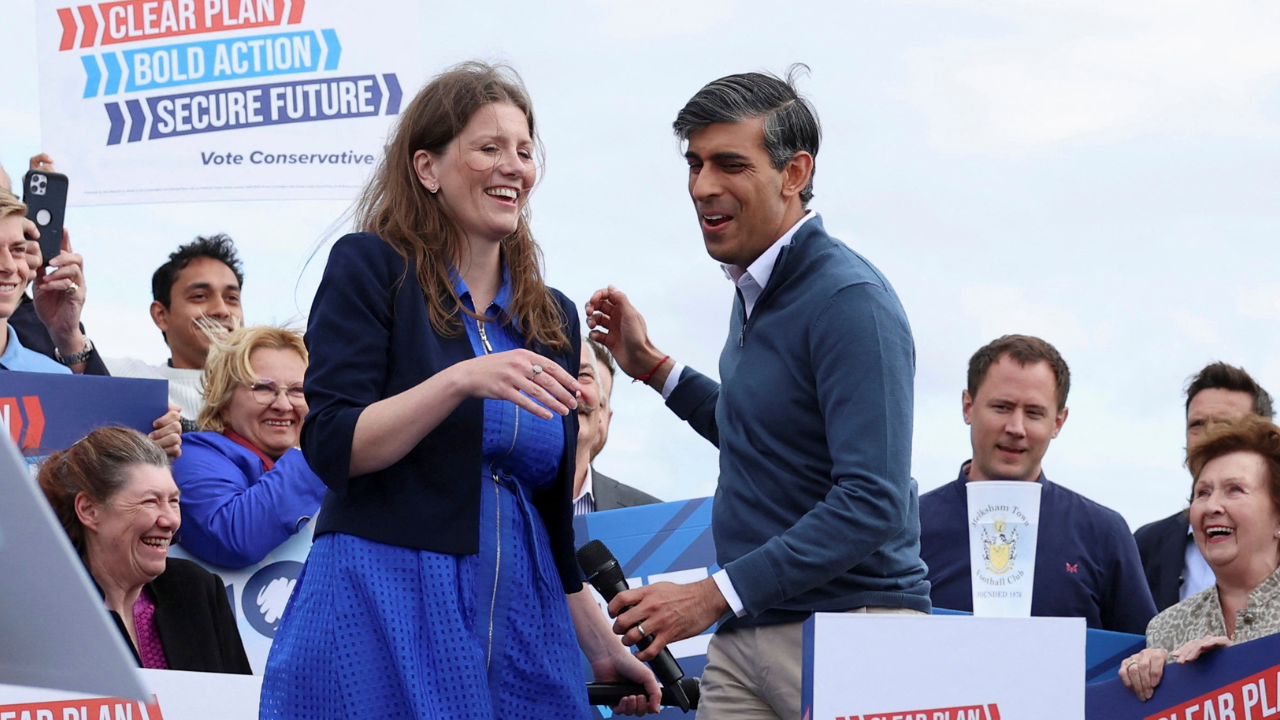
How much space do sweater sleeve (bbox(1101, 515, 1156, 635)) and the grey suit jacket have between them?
191 cm

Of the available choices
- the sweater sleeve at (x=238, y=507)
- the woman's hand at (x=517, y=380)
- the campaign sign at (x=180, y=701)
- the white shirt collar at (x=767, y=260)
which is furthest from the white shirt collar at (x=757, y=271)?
the sweater sleeve at (x=238, y=507)

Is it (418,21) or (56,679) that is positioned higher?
(418,21)

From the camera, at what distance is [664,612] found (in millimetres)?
2469

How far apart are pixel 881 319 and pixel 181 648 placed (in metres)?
2.20

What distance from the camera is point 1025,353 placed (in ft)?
16.2

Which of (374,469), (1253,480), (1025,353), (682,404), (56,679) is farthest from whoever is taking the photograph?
(1025,353)

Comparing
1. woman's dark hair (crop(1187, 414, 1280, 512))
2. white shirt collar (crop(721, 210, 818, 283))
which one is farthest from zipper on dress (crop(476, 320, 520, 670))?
woman's dark hair (crop(1187, 414, 1280, 512))

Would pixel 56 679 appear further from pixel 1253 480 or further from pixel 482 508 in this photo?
pixel 1253 480

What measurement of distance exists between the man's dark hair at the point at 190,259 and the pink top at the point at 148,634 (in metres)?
2.06

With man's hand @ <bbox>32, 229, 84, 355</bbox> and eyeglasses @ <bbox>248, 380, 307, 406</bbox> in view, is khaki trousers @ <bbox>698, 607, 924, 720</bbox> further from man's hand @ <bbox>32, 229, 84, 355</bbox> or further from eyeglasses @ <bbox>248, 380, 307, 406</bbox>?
man's hand @ <bbox>32, 229, 84, 355</bbox>

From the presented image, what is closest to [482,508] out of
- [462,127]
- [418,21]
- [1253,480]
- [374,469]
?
[374,469]

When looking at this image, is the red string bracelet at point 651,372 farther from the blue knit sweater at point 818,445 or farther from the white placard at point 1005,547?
the white placard at point 1005,547

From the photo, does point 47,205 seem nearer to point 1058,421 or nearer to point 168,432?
point 168,432

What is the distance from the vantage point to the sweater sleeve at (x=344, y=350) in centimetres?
217
